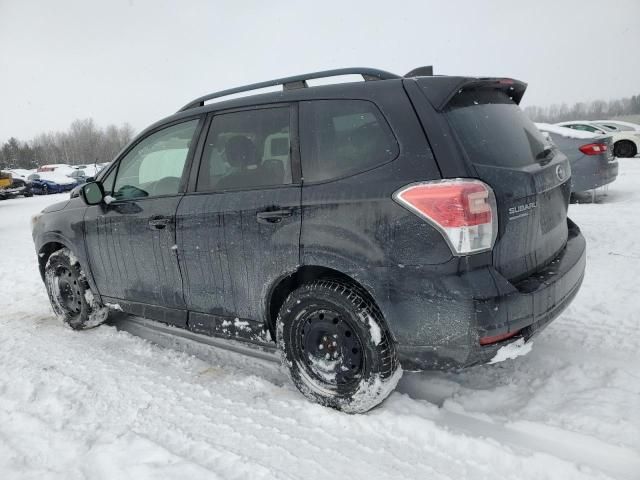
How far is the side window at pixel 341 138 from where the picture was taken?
8.04 feet

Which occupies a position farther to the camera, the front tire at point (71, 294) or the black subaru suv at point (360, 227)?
the front tire at point (71, 294)

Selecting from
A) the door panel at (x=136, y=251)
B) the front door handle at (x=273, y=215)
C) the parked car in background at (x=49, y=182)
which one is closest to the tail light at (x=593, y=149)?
the front door handle at (x=273, y=215)

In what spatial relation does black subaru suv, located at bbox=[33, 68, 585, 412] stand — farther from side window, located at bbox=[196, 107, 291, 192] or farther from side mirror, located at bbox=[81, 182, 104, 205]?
side mirror, located at bbox=[81, 182, 104, 205]

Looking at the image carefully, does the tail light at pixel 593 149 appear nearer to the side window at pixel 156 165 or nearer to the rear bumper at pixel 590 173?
the rear bumper at pixel 590 173

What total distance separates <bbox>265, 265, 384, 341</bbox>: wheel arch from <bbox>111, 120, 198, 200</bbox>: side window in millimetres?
1091

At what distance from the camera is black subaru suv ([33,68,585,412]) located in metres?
2.23

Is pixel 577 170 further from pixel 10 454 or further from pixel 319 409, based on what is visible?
pixel 10 454

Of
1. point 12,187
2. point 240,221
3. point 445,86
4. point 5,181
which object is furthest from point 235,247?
point 12,187

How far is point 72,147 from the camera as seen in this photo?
95.8 meters

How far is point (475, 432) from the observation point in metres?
2.41

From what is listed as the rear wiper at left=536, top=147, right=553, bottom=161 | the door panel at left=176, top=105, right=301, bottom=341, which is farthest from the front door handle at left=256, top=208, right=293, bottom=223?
the rear wiper at left=536, top=147, right=553, bottom=161

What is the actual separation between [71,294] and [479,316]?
389 centimetres

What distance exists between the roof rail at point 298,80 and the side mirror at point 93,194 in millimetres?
979

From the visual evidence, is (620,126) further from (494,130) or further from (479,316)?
(479,316)
